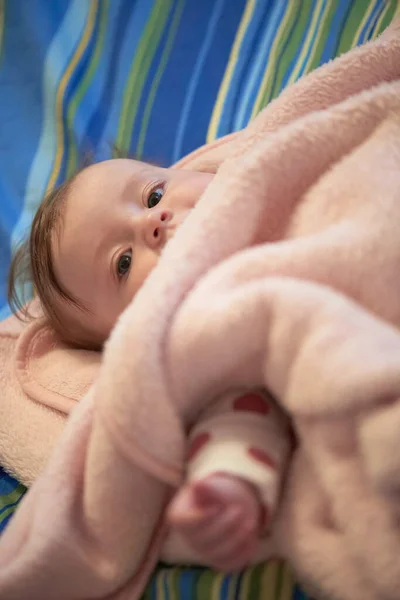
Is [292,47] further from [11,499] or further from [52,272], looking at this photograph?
[11,499]

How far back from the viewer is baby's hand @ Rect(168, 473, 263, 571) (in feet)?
1.33

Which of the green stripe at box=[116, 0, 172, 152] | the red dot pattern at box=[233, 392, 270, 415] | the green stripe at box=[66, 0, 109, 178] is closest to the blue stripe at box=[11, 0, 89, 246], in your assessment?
the green stripe at box=[66, 0, 109, 178]

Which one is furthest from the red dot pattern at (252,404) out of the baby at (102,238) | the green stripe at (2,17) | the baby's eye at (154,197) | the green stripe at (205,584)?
the green stripe at (2,17)

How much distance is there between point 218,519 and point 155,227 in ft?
1.52

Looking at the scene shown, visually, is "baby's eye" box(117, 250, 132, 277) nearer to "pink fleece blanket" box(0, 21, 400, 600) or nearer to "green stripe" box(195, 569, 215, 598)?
"pink fleece blanket" box(0, 21, 400, 600)

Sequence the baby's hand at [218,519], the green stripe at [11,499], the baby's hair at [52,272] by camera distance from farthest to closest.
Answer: the baby's hair at [52,272] → the green stripe at [11,499] → the baby's hand at [218,519]

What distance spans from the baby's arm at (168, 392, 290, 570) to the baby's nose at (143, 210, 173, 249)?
1.12 ft

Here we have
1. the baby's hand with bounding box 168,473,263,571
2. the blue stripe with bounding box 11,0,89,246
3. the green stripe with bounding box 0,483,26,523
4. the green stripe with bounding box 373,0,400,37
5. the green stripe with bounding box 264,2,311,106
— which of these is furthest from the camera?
the blue stripe with bounding box 11,0,89,246

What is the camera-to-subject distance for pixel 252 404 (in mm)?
495

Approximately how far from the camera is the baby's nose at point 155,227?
0.79 m

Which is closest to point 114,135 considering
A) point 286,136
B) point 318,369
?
point 286,136

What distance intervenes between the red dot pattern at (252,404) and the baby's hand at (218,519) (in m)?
0.08

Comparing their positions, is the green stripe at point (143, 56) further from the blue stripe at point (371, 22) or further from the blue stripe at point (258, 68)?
the blue stripe at point (371, 22)

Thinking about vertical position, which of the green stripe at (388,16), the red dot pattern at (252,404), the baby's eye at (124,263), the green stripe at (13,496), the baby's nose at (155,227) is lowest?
the green stripe at (13,496)
